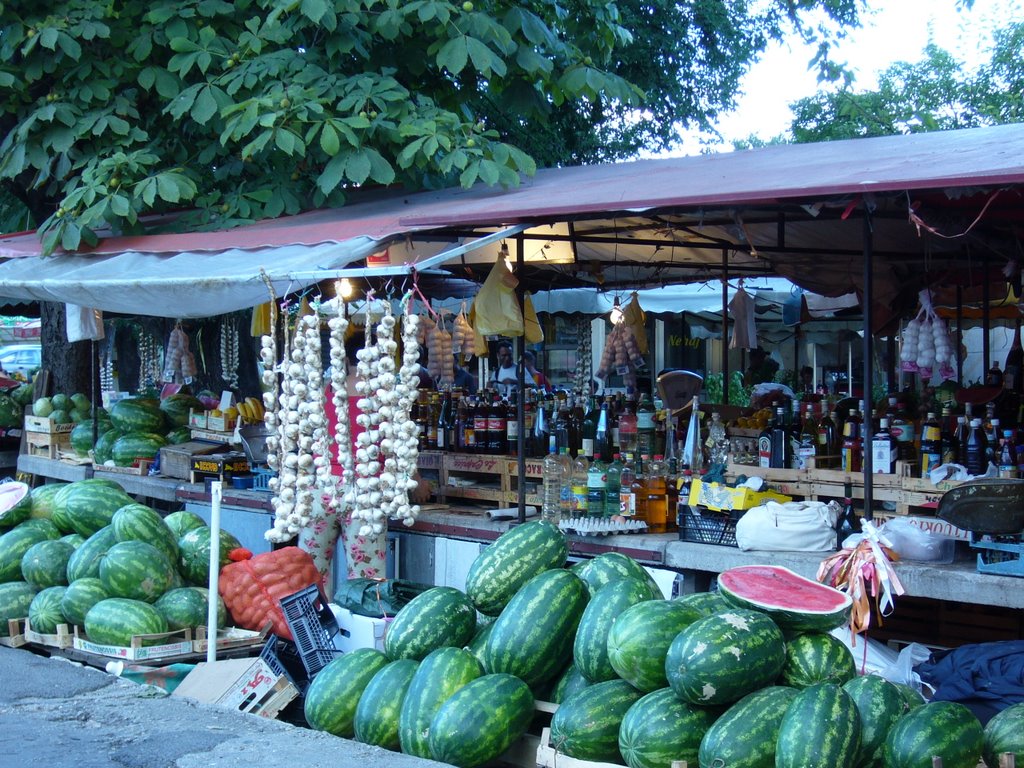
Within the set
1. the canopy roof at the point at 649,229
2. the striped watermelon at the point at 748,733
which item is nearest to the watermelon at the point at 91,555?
the canopy roof at the point at 649,229

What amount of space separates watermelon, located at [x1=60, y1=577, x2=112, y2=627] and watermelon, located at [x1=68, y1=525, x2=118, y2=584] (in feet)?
0.56

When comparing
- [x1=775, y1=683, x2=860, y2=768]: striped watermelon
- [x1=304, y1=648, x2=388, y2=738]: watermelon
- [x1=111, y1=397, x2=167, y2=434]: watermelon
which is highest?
[x1=111, y1=397, x2=167, y2=434]: watermelon

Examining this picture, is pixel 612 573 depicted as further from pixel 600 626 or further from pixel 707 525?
pixel 707 525

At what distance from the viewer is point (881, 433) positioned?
6.04 metres

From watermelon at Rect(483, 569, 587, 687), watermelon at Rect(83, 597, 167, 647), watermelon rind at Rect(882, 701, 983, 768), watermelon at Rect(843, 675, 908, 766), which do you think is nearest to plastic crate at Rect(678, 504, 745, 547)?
watermelon at Rect(483, 569, 587, 687)

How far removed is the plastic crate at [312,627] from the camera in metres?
5.53

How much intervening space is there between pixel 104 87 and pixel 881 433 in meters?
6.77

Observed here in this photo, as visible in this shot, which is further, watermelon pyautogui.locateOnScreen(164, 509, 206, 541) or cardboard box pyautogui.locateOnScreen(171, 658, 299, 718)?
watermelon pyautogui.locateOnScreen(164, 509, 206, 541)

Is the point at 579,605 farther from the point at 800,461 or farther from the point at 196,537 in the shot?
the point at 196,537

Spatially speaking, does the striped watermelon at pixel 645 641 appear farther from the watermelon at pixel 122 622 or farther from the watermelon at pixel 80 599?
the watermelon at pixel 80 599

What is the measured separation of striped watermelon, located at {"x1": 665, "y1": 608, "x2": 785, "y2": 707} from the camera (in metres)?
3.54

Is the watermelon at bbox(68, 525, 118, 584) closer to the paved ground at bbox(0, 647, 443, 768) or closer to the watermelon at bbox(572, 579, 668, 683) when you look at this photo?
the paved ground at bbox(0, 647, 443, 768)

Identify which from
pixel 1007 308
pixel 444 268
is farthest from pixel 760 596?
pixel 1007 308

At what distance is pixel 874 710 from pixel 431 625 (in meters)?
1.79
